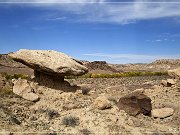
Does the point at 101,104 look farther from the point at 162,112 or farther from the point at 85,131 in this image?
the point at 162,112

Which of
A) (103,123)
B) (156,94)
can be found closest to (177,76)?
(156,94)

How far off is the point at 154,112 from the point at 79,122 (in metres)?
4.66

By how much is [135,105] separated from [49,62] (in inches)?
229

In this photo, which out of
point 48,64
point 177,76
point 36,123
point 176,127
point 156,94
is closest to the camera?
point 36,123

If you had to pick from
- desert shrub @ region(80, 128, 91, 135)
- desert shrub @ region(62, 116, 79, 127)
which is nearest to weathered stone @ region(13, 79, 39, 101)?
desert shrub @ region(62, 116, 79, 127)

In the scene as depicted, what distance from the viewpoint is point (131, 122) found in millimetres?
16875

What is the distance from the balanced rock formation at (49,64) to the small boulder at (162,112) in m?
5.28

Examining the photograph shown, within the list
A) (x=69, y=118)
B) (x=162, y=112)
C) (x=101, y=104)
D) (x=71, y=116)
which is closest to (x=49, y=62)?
(x=101, y=104)

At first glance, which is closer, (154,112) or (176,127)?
(176,127)

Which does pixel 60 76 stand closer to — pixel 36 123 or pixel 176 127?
pixel 36 123

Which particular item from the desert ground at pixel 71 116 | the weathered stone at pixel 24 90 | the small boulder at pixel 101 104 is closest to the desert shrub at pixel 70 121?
the desert ground at pixel 71 116

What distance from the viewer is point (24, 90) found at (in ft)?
65.1

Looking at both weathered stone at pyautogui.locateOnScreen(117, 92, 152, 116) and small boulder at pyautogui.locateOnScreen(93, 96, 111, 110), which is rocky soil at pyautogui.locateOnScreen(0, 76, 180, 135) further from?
weathered stone at pyautogui.locateOnScreen(117, 92, 152, 116)

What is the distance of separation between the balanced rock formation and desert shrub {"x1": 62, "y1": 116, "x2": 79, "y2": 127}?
4661mm
